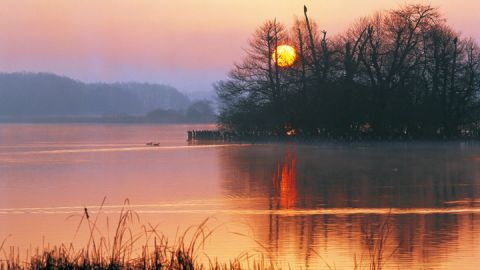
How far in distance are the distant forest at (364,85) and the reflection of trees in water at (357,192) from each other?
47.3ft

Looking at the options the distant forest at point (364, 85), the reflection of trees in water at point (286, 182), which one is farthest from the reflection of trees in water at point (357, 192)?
the distant forest at point (364, 85)

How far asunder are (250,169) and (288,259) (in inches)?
988

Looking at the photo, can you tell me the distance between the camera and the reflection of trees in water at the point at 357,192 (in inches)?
734

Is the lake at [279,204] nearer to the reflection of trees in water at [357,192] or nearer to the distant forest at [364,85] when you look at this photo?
the reflection of trees in water at [357,192]

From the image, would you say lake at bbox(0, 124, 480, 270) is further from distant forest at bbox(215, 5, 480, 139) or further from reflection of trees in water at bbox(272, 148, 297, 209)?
distant forest at bbox(215, 5, 480, 139)

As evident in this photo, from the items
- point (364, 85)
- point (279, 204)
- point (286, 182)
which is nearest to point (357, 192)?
point (279, 204)

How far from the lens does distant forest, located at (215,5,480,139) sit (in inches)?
2790

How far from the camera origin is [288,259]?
54.5 ft

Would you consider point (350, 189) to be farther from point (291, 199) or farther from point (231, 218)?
point (231, 218)

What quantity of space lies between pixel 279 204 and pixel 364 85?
46611 mm

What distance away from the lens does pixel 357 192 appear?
29.8m

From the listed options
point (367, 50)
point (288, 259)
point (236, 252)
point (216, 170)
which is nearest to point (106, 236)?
point (236, 252)

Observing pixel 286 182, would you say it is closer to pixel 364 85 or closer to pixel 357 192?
pixel 357 192

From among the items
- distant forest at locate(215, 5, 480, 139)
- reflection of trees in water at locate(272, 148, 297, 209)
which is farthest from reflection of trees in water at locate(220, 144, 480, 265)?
distant forest at locate(215, 5, 480, 139)
